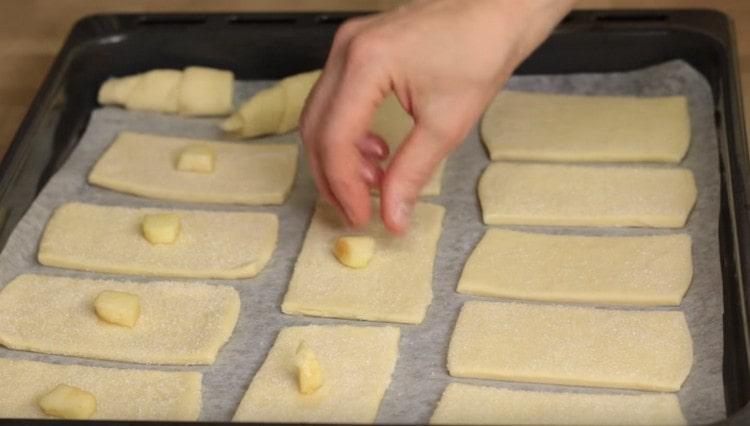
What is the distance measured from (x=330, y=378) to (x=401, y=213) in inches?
8.9

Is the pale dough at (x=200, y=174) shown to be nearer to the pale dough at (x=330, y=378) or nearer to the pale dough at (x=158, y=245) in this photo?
the pale dough at (x=158, y=245)

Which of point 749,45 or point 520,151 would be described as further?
point 749,45

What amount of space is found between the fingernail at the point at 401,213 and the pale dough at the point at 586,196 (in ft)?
0.90

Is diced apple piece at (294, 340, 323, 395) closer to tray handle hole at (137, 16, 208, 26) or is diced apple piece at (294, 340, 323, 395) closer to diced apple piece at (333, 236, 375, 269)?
diced apple piece at (333, 236, 375, 269)

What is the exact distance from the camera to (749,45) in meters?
2.06

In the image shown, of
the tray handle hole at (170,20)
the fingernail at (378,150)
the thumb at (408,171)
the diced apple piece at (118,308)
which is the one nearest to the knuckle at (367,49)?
the thumb at (408,171)

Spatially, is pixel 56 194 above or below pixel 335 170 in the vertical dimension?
below

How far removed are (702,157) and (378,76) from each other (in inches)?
25.7

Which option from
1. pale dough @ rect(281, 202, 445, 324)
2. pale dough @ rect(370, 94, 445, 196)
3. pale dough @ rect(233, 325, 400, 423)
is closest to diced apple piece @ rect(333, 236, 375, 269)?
pale dough @ rect(281, 202, 445, 324)

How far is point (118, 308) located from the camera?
153cm

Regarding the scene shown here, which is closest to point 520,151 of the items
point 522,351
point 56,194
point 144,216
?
point 522,351

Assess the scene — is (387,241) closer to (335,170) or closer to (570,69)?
(335,170)

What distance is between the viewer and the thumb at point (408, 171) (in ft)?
4.59

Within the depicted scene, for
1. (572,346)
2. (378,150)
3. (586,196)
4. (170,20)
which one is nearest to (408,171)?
(378,150)
